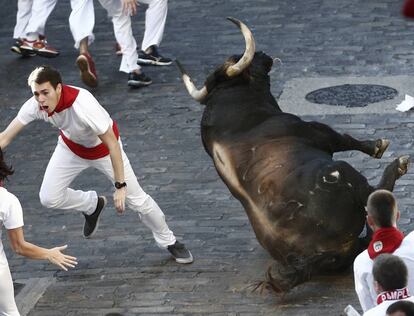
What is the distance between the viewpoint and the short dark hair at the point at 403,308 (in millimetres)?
5676

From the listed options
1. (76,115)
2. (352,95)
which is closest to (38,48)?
(352,95)

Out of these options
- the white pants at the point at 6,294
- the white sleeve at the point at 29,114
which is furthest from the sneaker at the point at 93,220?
the white pants at the point at 6,294

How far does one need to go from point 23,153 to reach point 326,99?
3311 millimetres

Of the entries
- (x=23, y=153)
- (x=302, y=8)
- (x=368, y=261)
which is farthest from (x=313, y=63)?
(x=368, y=261)

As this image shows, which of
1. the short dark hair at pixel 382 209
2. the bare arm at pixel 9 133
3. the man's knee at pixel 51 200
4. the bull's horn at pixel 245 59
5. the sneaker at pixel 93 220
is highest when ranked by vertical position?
the short dark hair at pixel 382 209

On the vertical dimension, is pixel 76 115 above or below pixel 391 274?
below

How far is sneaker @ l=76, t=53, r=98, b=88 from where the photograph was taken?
13.7 meters

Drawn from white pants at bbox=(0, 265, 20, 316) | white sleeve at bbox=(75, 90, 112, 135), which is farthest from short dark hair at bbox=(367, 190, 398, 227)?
white sleeve at bbox=(75, 90, 112, 135)

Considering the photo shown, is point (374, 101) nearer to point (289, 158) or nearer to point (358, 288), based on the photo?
point (289, 158)

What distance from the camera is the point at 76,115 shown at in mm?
9039

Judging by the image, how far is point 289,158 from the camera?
895 cm

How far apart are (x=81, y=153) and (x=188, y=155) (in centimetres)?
268

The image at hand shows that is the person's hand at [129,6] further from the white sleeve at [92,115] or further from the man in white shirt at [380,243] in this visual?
the man in white shirt at [380,243]

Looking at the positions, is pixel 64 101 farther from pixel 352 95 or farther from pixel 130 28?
pixel 130 28
